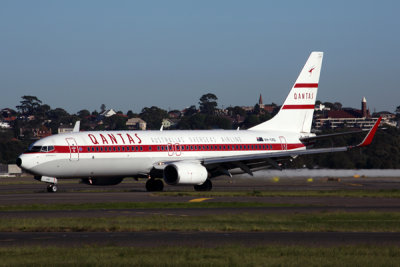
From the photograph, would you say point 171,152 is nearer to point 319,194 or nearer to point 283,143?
point 283,143

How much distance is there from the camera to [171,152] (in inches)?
2012

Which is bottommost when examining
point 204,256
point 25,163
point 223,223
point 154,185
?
point 204,256

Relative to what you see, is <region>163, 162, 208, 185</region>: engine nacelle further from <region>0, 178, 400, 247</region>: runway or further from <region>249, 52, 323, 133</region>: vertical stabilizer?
<region>249, 52, 323, 133</region>: vertical stabilizer

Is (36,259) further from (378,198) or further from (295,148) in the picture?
(295,148)

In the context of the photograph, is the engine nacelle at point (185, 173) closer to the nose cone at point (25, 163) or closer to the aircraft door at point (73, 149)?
the aircraft door at point (73, 149)

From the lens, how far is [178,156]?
5141 centimetres

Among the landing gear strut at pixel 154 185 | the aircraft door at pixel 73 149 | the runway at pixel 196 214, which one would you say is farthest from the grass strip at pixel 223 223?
the landing gear strut at pixel 154 185

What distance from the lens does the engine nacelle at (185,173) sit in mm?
47750

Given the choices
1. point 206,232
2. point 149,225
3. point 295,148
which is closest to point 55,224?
point 149,225

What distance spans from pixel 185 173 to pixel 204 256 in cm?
2866

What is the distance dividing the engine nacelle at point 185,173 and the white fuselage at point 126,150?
78.6 inches

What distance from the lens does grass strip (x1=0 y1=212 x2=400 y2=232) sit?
2580cm

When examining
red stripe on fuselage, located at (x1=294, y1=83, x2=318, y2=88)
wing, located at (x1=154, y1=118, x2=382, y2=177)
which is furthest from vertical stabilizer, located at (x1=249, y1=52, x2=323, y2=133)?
wing, located at (x1=154, y1=118, x2=382, y2=177)

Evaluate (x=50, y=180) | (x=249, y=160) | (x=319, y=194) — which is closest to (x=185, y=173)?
(x=249, y=160)
